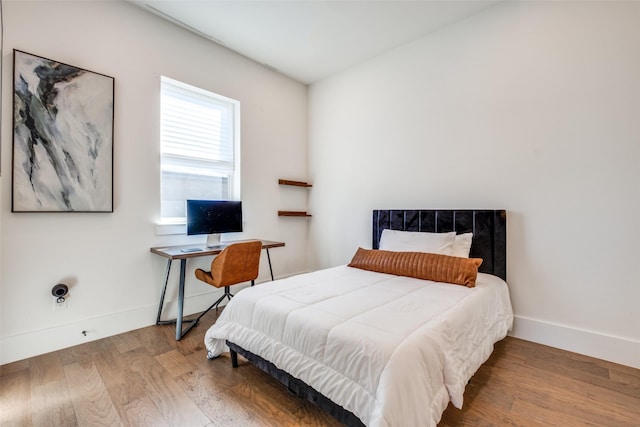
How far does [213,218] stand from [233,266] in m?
0.66

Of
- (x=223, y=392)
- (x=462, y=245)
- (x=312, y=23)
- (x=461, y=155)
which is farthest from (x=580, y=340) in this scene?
(x=312, y=23)

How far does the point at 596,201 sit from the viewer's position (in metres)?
2.11

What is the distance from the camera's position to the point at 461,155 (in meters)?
2.74

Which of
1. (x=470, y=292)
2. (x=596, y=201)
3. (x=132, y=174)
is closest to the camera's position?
(x=470, y=292)

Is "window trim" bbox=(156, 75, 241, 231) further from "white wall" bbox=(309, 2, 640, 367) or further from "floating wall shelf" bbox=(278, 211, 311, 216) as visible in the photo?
"white wall" bbox=(309, 2, 640, 367)

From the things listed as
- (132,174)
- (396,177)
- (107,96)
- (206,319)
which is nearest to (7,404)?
(206,319)

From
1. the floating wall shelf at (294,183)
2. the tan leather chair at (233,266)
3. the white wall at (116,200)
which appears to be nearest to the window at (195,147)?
the white wall at (116,200)

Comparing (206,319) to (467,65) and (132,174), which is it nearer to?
(132,174)

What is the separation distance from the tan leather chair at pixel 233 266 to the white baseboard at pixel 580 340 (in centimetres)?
236

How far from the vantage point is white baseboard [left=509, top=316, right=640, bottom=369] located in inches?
77.9

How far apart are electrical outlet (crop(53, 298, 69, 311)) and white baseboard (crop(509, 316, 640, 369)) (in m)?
3.68

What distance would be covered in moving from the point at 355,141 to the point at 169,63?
2.16m

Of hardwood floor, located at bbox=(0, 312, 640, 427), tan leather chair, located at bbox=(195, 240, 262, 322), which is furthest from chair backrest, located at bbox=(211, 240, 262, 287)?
hardwood floor, located at bbox=(0, 312, 640, 427)

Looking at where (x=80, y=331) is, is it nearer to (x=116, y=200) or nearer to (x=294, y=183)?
(x=116, y=200)
